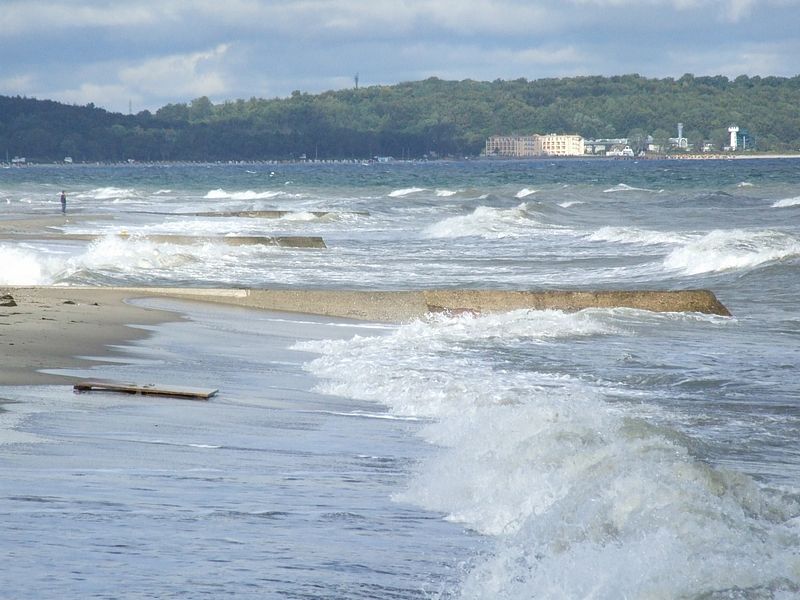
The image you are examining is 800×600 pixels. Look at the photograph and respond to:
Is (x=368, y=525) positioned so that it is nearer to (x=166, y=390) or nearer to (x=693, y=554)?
(x=693, y=554)

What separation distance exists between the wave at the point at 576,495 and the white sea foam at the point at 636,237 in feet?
72.3

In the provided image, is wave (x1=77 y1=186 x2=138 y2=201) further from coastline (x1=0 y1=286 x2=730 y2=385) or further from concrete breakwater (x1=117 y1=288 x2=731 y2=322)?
concrete breakwater (x1=117 y1=288 x2=731 y2=322)

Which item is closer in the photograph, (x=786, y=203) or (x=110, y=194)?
(x=786, y=203)

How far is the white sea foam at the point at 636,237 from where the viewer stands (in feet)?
107

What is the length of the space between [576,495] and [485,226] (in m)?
34.2

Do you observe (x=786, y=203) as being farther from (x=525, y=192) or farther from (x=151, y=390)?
(x=151, y=390)

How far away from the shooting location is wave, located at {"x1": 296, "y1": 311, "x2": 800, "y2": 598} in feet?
16.6

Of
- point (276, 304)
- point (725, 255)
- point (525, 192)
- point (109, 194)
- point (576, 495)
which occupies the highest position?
point (576, 495)

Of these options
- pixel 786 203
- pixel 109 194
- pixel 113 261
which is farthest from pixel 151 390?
pixel 109 194

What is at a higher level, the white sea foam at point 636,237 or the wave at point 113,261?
the wave at point 113,261

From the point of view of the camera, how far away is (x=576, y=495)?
6379mm

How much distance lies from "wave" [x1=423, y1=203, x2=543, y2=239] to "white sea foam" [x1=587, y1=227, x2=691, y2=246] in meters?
3.08

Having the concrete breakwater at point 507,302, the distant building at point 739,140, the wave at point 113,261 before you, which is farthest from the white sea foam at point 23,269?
the distant building at point 739,140

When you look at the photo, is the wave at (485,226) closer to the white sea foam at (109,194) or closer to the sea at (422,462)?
the sea at (422,462)
